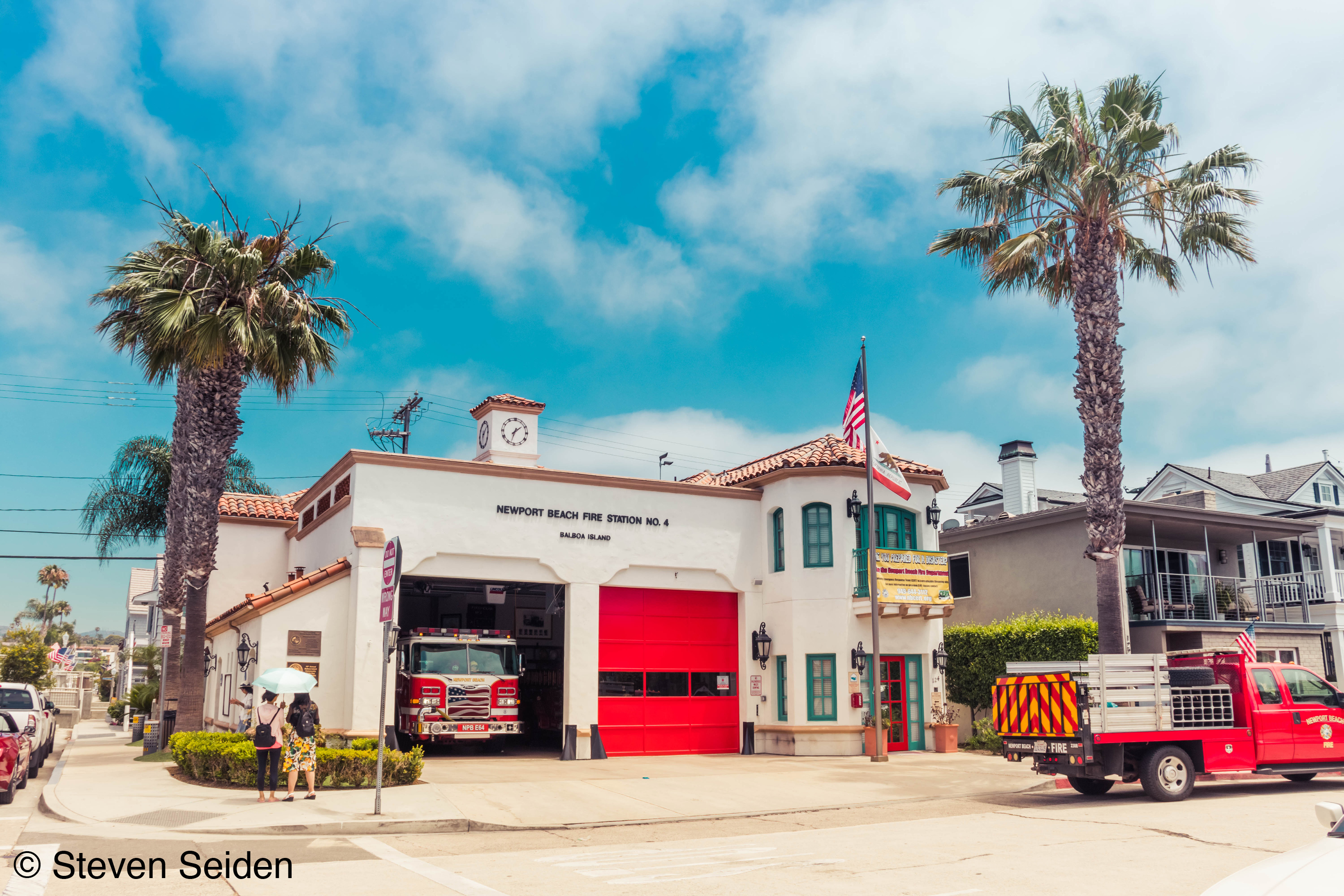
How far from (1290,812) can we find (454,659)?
Result: 49.0 feet

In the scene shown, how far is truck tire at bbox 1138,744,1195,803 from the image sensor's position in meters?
14.1

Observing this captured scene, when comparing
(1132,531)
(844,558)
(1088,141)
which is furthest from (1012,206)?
(1132,531)

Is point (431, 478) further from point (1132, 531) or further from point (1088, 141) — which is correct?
point (1132, 531)

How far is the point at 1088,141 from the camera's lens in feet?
68.3

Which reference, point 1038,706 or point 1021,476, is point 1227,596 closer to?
point 1021,476

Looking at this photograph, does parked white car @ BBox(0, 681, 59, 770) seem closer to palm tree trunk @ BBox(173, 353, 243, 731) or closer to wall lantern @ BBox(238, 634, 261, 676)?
palm tree trunk @ BBox(173, 353, 243, 731)

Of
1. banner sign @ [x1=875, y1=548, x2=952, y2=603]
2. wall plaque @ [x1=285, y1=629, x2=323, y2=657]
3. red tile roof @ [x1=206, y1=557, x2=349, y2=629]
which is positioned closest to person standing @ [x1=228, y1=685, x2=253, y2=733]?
wall plaque @ [x1=285, y1=629, x2=323, y2=657]

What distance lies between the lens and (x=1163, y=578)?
95.5ft

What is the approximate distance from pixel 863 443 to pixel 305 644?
41.4 feet

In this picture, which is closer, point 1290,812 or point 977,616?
point 1290,812

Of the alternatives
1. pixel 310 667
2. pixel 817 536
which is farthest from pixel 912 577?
pixel 310 667

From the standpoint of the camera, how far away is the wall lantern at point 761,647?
958 inches

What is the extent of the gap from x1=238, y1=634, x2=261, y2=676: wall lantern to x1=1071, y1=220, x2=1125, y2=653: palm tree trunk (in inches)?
663

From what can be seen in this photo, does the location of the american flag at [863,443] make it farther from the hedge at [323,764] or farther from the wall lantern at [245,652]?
the wall lantern at [245,652]
